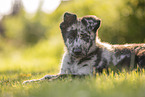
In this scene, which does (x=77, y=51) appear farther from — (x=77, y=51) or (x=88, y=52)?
(x=88, y=52)

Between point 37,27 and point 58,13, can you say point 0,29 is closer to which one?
point 37,27

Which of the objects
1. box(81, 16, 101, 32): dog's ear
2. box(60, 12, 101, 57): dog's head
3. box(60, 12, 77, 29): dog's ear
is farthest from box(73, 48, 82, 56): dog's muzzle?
box(60, 12, 77, 29): dog's ear

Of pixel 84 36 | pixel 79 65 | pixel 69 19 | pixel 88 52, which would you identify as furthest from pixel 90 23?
pixel 79 65

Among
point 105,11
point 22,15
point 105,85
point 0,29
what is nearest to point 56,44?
point 105,11

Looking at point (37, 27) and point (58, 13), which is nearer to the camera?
point (58, 13)

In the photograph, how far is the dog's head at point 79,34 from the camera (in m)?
5.62

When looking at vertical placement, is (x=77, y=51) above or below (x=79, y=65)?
above

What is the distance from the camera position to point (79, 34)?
572 centimetres

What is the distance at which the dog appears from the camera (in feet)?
18.7

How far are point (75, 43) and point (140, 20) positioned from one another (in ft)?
24.5

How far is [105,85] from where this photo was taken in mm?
3271

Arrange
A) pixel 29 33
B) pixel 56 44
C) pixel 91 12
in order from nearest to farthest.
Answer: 1. pixel 91 12
2. pixel 56 44
3. pixel 29 33

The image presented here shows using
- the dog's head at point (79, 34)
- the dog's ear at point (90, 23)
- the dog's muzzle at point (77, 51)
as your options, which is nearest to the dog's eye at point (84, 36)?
the dog's head at point (79, 34)

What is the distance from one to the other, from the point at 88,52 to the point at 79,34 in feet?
1.76
